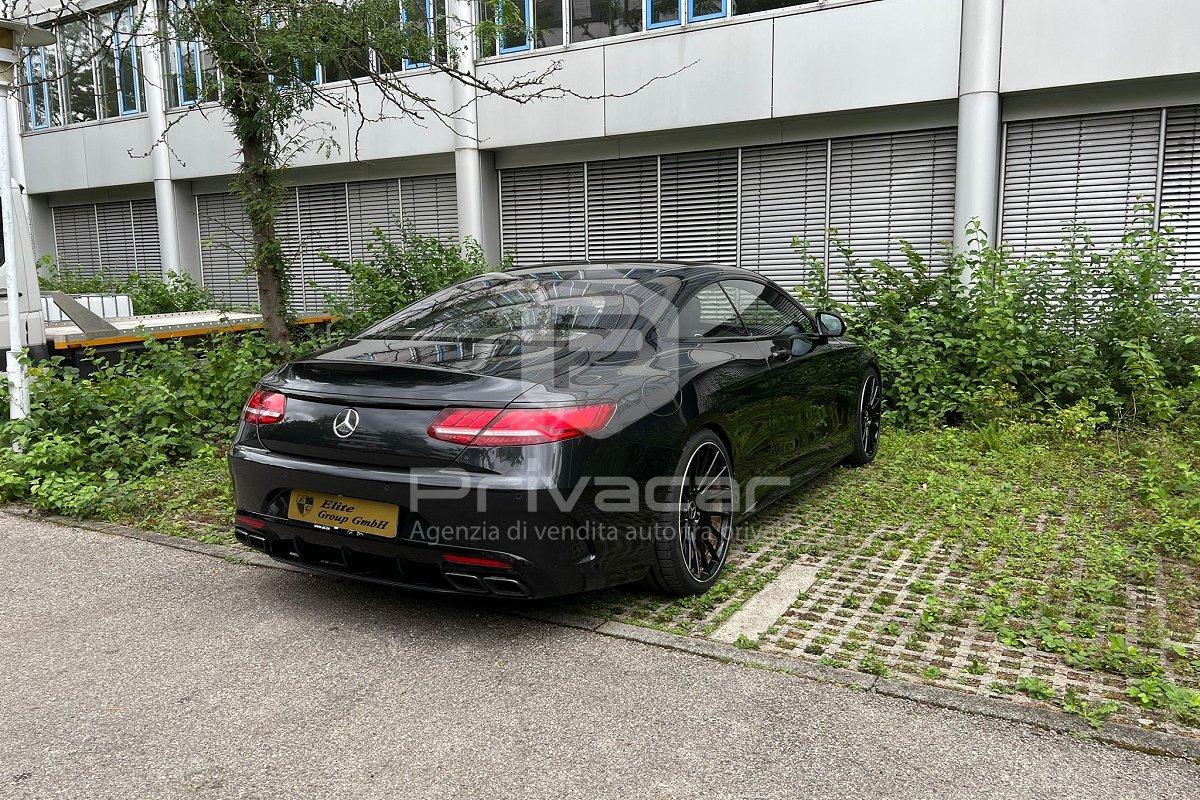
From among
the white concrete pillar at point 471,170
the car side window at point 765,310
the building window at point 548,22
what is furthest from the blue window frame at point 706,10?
the car side window at point 765,310

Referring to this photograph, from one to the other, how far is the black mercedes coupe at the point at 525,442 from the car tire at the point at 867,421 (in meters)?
1.77

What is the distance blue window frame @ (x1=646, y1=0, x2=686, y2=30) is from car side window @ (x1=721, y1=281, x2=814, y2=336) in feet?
23.1

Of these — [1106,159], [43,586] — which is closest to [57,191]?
[43,586]

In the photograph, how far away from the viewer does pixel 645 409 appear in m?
3.76

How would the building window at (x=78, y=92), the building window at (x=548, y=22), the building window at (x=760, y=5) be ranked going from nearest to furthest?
the building window at (x=760, y=5)
the building window at (x=548, y=22)
the building window at (x=78, y=92)

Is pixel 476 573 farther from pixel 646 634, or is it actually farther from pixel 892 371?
pixel 892 371

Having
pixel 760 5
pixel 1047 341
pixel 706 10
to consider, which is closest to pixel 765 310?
pixel 1047 341

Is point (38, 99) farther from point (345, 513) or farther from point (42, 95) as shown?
point (345, 513)

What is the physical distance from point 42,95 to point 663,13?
45.6 ft

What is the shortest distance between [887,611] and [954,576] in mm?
600

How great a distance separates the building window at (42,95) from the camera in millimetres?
17984

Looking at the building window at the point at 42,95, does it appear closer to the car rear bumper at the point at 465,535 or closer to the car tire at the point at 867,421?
the car tire at the point at 867,421

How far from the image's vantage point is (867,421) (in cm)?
657

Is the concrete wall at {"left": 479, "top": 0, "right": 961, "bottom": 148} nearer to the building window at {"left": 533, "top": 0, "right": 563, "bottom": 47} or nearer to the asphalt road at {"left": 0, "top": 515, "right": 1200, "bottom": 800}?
the building window at {"left": 533, "top": 0, "right": 563, "bottom": 47}
